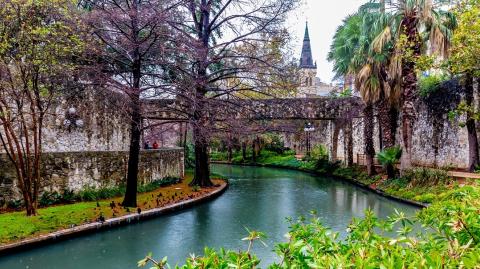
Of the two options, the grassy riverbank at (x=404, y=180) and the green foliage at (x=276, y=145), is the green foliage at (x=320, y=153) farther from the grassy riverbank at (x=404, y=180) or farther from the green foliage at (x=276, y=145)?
the green foliage at (x=276, y=145)

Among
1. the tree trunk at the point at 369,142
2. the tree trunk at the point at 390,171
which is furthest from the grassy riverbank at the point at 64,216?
the tree trunk at the point at 369,142

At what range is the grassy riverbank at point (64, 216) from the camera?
853cm

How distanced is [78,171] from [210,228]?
15.9 ft

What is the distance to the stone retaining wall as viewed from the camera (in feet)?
37.0

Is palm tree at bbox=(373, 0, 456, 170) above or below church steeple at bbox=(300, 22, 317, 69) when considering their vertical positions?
below

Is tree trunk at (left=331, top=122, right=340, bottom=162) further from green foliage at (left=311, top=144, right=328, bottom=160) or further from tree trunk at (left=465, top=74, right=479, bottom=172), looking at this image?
tree trunk at (left=465, top=74, right=479, bottom=172)

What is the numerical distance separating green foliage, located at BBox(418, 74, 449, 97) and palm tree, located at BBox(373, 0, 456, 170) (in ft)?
13.9

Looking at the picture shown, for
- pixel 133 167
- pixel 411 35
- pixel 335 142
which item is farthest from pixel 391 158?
pixel 335 142

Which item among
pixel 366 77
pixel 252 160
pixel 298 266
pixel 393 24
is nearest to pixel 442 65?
pixel 393 24

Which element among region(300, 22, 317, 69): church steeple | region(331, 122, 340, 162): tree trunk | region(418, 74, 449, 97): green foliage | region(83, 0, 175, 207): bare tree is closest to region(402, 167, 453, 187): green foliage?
region(418, 74, 449, 97): green foliage

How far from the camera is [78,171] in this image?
12953 mm

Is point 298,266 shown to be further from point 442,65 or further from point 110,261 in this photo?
point 442,65

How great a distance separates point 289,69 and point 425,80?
840cm

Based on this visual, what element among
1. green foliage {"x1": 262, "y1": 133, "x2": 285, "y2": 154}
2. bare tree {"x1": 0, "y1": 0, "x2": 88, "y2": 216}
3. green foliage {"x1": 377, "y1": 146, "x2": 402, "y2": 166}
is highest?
bare tree {"x1": 0, "y1": 0, "x2": 88, "y2": 216}
